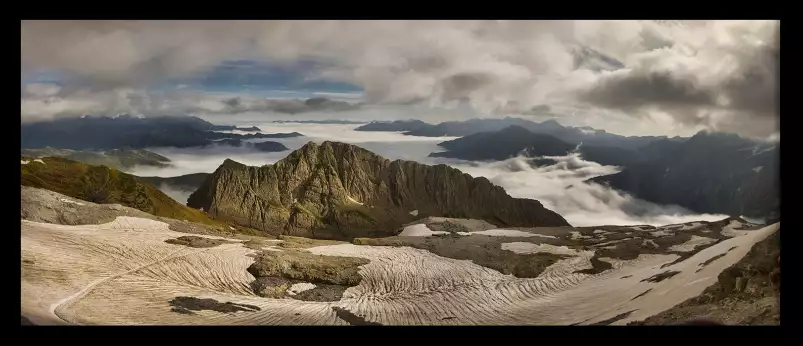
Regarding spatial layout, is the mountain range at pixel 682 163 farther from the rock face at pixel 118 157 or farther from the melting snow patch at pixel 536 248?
the rock face at pixel 118 157

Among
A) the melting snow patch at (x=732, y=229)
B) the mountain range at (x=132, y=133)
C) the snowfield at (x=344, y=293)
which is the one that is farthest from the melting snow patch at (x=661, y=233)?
the mountain range at (x=132, y=133)

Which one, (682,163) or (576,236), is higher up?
(682,163)

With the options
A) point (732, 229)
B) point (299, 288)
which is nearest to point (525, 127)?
point (732, 229)

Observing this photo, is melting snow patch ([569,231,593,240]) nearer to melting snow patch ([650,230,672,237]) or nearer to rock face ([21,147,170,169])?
melting snow patch ([650,230,672,237])

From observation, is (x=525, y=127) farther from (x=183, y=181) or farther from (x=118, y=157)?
(x=118, y=157)

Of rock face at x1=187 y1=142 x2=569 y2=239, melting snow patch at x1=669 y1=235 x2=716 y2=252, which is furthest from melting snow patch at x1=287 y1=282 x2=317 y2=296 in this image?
melting snow patch at x1=669 y1=235 x2=716 y2=252
